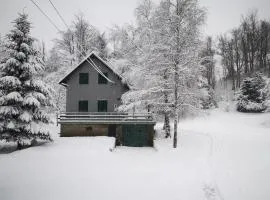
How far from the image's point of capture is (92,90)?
2283cm

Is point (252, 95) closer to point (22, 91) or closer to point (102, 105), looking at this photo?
point (102, 105)

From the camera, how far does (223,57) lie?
45438 millimetres

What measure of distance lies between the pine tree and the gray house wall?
25.4 feet

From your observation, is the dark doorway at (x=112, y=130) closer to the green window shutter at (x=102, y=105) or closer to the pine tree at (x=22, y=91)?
the green window shutter at (x=102, y=105)

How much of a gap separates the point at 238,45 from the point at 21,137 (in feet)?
140

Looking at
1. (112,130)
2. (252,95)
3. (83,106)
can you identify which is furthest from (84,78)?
(252,95)

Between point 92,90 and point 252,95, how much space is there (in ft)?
76.8

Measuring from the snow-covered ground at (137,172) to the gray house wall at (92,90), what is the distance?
666 centimetres

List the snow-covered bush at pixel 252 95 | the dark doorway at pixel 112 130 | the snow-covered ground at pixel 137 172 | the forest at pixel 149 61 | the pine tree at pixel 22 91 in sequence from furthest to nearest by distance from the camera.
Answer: the snow-covered bush at pixel 252 95
the dark doorway at pixel 112 130
the forest at pixel 149 61
the pine tree at pixel 22 91
the snow-covered ground at pixel 137 172

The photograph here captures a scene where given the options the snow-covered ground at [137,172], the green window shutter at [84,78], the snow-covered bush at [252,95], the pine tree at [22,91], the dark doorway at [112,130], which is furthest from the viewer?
the snow-covered bush at [252,95]

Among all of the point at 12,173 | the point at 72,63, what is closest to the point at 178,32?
the point at 12,173

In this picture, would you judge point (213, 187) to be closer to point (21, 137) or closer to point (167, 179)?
point (167, 179)

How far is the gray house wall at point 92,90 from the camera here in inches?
893

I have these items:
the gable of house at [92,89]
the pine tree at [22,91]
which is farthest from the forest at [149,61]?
the gable of house at [92,89]
